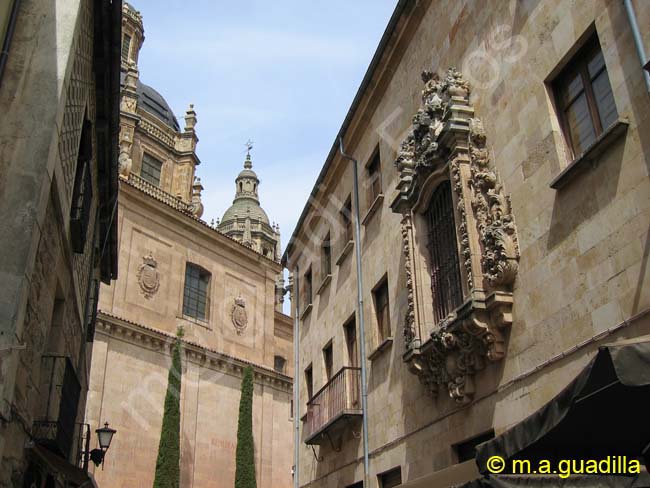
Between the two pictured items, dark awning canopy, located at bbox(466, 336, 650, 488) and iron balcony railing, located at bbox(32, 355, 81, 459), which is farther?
iron balcony railing, located at bbox(32, 355, 81, 459)

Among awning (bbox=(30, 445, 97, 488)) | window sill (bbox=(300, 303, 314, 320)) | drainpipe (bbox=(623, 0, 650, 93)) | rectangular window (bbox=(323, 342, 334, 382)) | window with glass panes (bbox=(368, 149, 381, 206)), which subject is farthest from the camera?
window sill (bbox=(300, 303, 314, 320))

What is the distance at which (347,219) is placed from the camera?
53.0 feet

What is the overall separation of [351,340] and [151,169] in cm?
2991

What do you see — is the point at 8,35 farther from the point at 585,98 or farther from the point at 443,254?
the point at 443,254

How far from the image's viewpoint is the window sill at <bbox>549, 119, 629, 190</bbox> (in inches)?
247

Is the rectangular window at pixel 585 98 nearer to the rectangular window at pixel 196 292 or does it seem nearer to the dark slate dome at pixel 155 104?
the rectangular window at pixel 196 292

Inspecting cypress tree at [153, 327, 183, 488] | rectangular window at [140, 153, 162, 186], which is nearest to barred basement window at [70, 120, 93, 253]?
cypress tree at [153, 327, 183, 488]

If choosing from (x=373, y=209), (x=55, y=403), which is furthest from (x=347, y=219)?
(x=55, y=403)

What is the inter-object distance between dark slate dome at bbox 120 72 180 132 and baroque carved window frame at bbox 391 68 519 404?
3843 cm

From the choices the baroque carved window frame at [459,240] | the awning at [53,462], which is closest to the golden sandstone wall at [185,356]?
the awning at [53,462]

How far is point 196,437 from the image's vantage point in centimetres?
2966

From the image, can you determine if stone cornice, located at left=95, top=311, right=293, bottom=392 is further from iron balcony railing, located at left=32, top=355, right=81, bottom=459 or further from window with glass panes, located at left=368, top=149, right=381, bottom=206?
iron balcony railing, located at left=32, top=355, right=81, bottom=459

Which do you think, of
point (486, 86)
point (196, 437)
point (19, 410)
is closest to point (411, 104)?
point (486, 86)

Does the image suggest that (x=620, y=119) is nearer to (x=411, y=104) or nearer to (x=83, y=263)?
(x=411, y=104)
